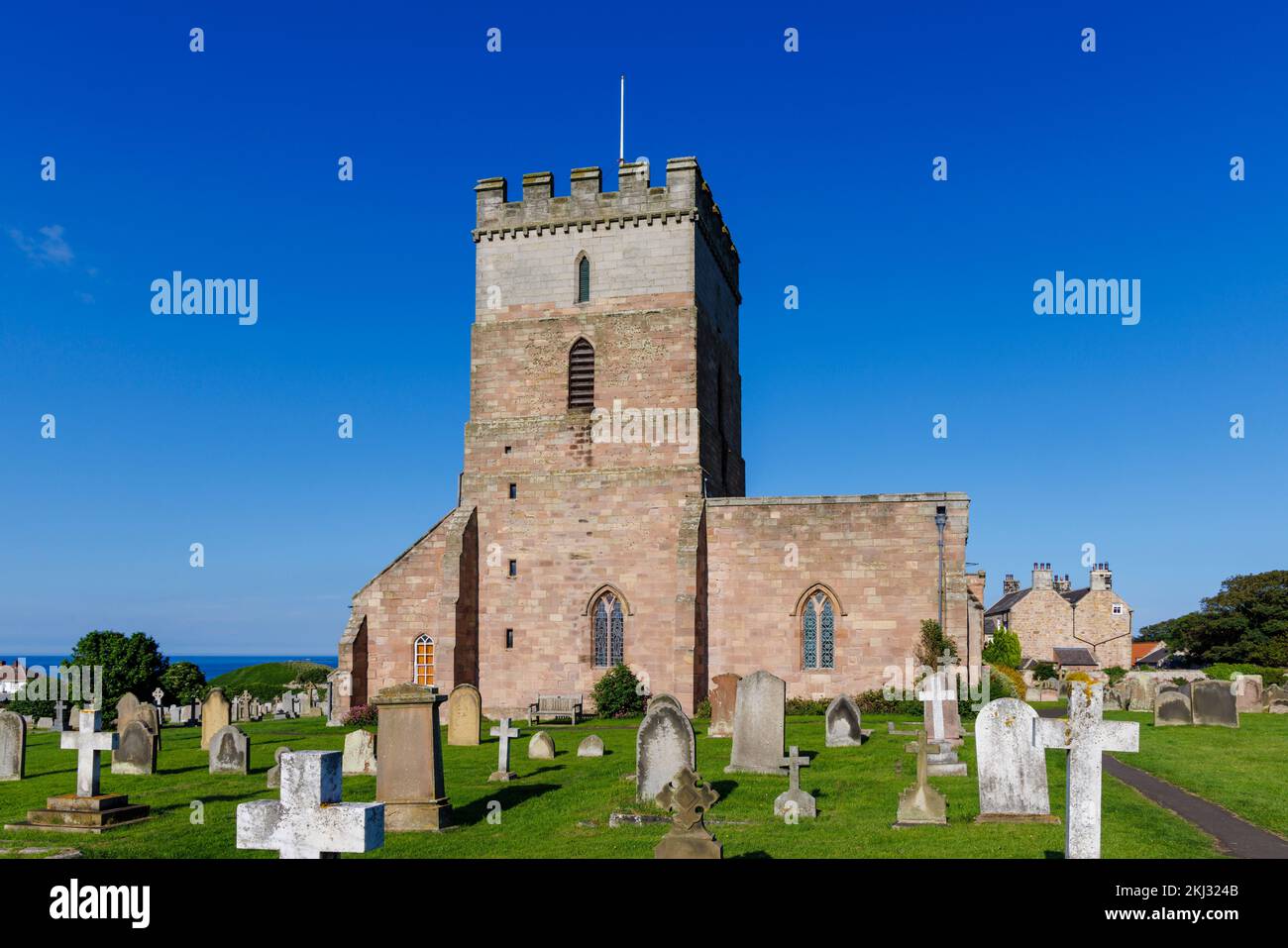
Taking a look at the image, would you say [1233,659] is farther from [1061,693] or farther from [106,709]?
[106,709]

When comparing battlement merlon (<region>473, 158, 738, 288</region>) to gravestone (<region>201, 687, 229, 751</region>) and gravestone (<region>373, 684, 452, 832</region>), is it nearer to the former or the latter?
gravestone (<region>201, 687, 229, 751</region>)

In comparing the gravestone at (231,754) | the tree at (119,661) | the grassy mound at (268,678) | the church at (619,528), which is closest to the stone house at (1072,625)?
the church at (619,528)

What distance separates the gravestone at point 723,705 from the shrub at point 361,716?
37.0ft

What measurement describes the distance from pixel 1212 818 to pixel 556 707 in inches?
747

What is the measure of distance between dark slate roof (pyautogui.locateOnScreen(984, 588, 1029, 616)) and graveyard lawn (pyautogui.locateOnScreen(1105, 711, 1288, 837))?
137ft

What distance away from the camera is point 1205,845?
36.5 feet

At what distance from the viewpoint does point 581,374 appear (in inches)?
1257

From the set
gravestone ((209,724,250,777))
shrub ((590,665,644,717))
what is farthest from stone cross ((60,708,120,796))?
shrub ((590,665,644,717))

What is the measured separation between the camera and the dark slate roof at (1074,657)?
62.8 meters

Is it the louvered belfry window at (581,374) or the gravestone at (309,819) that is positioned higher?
the louvered belfry window at (581,374)

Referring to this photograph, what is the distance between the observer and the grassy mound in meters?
49.5

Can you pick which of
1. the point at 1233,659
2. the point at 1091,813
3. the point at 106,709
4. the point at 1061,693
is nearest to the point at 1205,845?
the point at 1091,813

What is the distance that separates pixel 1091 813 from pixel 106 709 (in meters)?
31.2

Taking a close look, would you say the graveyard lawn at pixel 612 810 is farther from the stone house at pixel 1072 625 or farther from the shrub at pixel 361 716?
the stone house at pixel 1072 625
